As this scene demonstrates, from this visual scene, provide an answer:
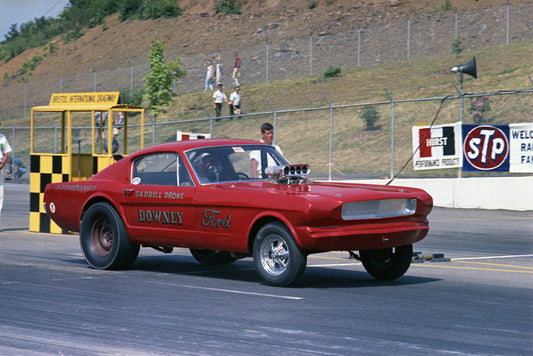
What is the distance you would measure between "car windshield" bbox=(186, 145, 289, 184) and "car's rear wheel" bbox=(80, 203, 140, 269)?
3.94 ft

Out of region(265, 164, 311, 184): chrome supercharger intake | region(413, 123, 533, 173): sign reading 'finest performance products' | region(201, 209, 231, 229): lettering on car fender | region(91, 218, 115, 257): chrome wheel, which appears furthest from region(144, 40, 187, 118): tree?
region(201, 209, 231, 229): lettering on car fender

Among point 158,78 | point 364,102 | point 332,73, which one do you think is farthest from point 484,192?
point 332,73

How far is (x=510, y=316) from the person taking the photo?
736 centimetres

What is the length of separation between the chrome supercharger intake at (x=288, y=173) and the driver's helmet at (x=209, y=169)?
0.60 m

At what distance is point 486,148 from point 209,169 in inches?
510

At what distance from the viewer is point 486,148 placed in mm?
21297

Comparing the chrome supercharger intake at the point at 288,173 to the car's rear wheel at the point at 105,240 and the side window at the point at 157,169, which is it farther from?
the car's rear wheel at the point at 105,240

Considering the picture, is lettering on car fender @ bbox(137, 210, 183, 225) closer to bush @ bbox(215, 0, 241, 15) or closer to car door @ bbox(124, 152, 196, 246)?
car door @ bbox(124, 152, 196, 246)

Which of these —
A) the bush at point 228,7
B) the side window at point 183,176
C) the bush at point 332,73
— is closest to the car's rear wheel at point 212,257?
the side window at point 183,176

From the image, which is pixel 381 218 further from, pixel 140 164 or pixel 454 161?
pixel 454 161

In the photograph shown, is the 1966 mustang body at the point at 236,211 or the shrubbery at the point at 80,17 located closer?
the 1966 mustang body at the point at 236,211

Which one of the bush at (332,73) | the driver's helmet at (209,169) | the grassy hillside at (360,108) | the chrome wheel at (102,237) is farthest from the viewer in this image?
the bush at (332,73)

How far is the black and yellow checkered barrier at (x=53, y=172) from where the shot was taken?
14906mm

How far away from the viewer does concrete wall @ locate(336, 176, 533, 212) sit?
20.8 meters
